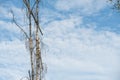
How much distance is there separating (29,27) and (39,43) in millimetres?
1302

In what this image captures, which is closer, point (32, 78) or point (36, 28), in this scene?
point (32, 78)

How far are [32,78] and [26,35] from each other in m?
3.30

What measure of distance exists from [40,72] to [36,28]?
3196mm

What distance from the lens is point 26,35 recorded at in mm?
23484

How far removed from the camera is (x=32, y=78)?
21812 millimetres

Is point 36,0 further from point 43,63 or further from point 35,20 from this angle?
point 43,63

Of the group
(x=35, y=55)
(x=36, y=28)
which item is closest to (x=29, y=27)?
(x=36, y=28)

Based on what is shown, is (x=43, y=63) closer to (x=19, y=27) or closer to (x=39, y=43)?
(x=39, y=43)

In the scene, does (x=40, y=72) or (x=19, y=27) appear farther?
(x=19, y=27)

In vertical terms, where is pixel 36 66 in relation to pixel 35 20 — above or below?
below

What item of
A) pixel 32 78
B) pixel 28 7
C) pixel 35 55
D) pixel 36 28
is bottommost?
pixel 32 78

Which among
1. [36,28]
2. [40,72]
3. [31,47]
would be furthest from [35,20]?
[40,72]

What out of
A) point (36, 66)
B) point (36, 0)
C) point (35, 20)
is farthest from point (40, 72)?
point (36, 0)

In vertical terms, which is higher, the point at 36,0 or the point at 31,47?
the point at 36,0
